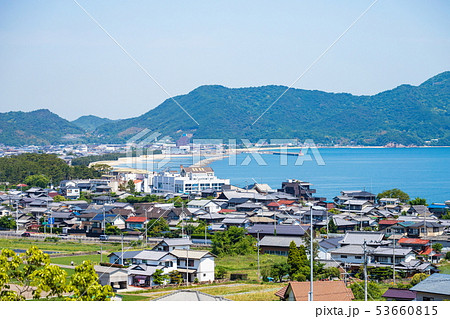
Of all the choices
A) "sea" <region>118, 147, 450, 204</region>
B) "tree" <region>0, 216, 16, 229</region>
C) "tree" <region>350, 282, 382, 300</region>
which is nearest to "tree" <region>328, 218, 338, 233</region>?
"tree" <region>350, 282, 382, 300</region>

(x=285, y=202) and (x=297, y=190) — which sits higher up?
(x=297, y=190)

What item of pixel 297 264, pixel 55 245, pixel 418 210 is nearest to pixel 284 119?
pixel 418 210

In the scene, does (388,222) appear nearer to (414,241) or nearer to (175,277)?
(414,241)

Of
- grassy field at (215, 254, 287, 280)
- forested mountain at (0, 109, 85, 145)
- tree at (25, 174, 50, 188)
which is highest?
forested mountain at (0, 109, 85, 145)

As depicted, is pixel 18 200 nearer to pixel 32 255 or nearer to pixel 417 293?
pixel 32 255

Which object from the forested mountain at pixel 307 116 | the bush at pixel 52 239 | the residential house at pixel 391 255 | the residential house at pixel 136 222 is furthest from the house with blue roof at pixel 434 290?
the forested mountain at pixel 307 116

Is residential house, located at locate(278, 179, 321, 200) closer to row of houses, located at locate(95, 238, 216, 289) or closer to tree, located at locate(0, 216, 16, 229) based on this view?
tree, located at locate(0, 216, 16, 229)

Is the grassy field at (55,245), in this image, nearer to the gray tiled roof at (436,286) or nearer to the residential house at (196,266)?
the residential house at (196,266)

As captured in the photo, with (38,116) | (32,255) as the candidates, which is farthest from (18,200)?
(38,116)
